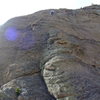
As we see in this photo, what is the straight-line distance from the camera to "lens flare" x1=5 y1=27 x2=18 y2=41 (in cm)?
1689

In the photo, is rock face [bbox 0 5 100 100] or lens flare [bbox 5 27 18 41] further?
lens flare [bbox 5 27 18 41]

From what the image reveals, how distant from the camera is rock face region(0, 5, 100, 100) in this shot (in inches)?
474

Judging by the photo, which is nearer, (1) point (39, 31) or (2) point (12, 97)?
(2) point (12, 97)

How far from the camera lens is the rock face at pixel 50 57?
474 inches

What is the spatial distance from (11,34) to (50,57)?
4169 mm

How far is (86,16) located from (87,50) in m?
6.08

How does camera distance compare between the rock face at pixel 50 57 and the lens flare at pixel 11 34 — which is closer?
the rock face at pixel 50 57

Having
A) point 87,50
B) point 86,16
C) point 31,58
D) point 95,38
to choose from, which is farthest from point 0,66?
point 86,16

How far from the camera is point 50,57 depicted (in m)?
13.9

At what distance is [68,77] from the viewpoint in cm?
1220

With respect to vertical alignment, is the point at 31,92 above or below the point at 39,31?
below

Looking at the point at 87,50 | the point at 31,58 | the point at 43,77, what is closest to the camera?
the point at 43,77

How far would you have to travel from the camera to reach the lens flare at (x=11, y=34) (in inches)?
665

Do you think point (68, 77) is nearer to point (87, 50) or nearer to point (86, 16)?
point (87, 50)
